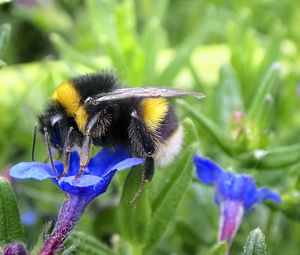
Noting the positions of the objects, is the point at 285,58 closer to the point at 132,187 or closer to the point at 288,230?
the point at 288,230

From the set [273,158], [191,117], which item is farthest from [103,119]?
[273,158]

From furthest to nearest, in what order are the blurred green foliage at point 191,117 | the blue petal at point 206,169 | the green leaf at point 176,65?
1. the green leaf at point 176,65
2. the blurred green foliage at point 191,117
3. the blue petal at point 206,169

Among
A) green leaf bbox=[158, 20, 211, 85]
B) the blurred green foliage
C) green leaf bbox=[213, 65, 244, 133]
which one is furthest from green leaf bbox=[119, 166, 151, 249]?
green leaf bbox=[158, 20, 211, 85]

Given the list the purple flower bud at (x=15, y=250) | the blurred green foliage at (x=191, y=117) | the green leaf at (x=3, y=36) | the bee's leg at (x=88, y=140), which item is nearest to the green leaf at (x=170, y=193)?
the blurred green foliage at (x=191, y=117)

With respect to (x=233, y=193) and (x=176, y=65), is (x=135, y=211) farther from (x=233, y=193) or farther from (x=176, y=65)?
(x=176, y=65)

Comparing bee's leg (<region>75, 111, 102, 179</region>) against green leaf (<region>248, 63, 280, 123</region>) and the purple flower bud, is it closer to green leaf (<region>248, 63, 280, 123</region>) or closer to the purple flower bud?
the purple flower bud

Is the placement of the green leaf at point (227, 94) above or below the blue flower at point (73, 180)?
below

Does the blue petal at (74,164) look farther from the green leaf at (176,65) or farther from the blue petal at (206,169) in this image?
the green leaf at (176,65)

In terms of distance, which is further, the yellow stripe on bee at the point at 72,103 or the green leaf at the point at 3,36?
the green leaf at the point at 3,36

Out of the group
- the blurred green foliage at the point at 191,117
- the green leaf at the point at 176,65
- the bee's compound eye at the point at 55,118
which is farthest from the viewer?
the green leaf at the point at 176,65

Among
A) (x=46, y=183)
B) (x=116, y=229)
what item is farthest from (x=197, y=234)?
(x=46, y=183)
